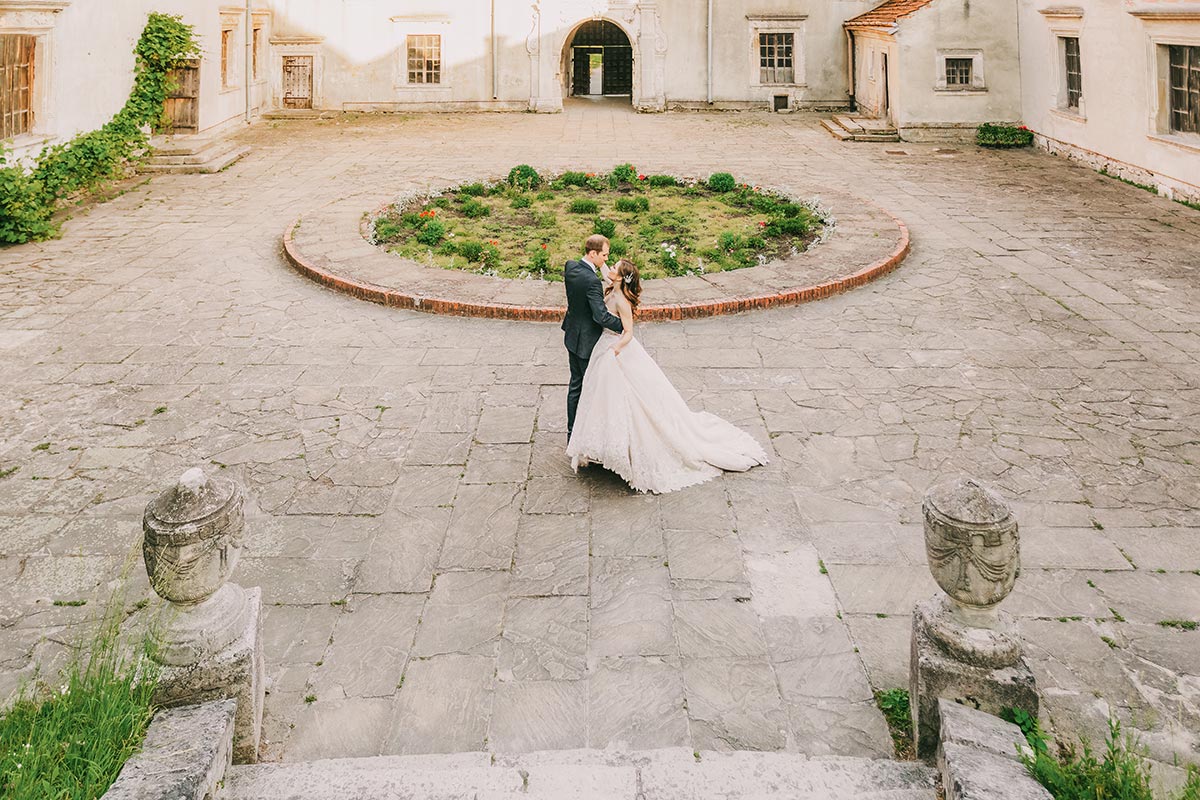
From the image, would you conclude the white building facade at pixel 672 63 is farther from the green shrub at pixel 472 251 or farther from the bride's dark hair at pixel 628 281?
the bride's dark hair at pixel 628 281

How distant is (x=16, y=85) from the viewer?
13.3 meters

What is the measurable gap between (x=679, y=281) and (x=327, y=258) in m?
4.45

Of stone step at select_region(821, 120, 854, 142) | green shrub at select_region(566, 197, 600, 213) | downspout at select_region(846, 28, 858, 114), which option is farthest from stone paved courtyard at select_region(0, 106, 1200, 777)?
downspout at select_region(846, 28, 858, 114)

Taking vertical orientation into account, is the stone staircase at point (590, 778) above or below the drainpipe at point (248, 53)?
above

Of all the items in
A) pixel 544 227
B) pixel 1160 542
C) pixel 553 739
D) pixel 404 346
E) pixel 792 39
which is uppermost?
pixel 553 739

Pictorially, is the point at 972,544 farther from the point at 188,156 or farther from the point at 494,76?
the point at 494,76

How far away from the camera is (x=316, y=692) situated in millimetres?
3979

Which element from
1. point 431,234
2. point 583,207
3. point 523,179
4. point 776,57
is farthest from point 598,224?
point 776,57

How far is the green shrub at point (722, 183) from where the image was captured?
48.2ft

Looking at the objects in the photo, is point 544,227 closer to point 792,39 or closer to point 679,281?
point 679,281

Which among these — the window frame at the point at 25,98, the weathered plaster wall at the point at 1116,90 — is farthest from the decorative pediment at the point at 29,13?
the weathered plaster wall at the point at 1116,90

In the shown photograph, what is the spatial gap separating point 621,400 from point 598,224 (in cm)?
674

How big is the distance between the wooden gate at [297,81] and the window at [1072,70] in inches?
788

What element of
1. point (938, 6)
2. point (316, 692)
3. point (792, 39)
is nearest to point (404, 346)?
point (316, 692)
